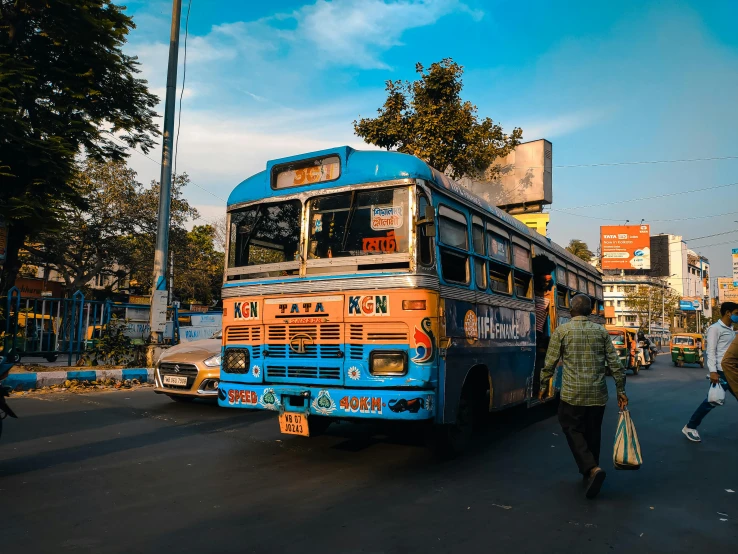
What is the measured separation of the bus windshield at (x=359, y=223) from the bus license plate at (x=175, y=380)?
4.09 m

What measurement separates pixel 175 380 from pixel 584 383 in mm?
6319

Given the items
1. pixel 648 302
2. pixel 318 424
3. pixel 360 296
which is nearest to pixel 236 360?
pixel 318 424

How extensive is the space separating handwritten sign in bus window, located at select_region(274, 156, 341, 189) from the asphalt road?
2.92m

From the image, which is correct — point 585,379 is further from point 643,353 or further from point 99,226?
point 99,226

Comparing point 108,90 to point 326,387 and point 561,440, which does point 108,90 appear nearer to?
point 326,387

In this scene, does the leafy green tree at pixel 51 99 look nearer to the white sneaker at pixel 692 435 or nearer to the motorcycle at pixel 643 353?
the white sneaker at pixel 692 435

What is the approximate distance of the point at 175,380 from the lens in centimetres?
915

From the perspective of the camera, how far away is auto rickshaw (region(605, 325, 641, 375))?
21.5 meters

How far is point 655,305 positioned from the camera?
73.9 meters

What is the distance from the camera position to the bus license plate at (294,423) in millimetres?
5758

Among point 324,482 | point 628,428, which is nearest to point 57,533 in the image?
point 324,482

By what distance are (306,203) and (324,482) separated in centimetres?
278

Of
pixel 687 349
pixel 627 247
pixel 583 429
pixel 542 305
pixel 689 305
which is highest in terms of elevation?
pixel 627 247

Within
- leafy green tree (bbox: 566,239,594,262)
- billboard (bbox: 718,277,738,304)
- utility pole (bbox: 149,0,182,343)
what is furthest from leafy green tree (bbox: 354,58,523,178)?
billboard (bbox: 718,277,738,304)
